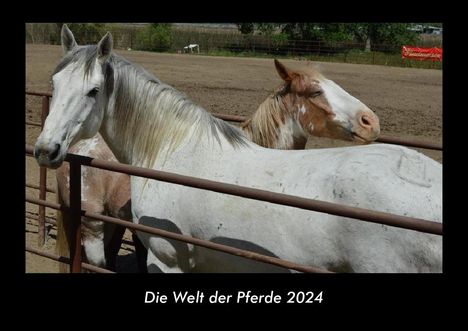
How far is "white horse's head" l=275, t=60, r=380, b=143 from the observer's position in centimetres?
351

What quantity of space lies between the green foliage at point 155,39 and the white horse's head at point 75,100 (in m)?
29.3

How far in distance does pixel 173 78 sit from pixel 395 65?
44.7 ft

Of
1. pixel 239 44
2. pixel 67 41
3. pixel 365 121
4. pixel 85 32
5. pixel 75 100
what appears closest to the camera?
pixel 75 100

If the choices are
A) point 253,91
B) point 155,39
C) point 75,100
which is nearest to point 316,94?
point 75,100

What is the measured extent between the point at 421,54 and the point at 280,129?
27797 mm

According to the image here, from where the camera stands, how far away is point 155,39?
105 feet

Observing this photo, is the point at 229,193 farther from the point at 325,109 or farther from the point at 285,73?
the point at 285,73

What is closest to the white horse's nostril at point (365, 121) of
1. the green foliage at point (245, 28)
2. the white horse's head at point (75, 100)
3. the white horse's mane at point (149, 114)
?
the white horse's mane at point (149, 114)

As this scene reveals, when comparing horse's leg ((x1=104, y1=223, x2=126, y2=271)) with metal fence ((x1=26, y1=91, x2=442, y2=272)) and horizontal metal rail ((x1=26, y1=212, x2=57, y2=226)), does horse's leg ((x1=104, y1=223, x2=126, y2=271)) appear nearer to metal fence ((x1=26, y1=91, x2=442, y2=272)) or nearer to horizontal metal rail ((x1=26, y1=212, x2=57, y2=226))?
metal fence ((x1=26, y1=91, x2=442, y2=272))

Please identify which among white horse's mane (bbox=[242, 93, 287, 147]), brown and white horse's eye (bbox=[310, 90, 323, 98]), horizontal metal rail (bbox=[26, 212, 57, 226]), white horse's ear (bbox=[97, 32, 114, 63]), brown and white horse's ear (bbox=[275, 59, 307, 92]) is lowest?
horizontal metal rail (bbox=[26, 212, 57, 226])

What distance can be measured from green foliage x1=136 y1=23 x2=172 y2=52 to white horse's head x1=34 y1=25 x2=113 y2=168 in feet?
96.1

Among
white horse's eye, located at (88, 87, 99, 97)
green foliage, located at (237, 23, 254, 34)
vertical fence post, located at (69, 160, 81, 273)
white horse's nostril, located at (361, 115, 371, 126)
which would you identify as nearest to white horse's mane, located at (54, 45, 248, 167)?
white horse's eye, located at (88, 87, 99, 97)

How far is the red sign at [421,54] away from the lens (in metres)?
28.0

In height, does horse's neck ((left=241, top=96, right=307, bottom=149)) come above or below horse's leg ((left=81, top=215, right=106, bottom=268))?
above
